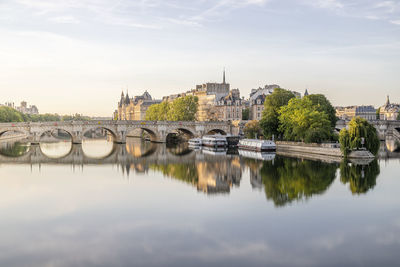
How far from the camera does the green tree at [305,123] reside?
57156 mm

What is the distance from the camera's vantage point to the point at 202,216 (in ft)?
83.8

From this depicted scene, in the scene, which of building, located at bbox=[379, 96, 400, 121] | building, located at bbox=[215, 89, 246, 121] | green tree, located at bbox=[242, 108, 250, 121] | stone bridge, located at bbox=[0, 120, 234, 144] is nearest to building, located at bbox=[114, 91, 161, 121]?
building, located at bbox=[215, 89, 246, 121]

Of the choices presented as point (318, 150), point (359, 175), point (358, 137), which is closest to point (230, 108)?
point (318, 150)

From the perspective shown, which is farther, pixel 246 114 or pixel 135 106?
pixel 135 106

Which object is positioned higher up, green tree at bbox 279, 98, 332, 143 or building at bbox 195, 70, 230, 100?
building at bbox 195, 70, 230, 100

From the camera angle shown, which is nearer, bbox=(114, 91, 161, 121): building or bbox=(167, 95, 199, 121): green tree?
bbox=(167, 95, 199, 121): green tree

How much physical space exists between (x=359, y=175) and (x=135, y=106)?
132 metres

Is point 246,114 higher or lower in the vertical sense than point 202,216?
higher

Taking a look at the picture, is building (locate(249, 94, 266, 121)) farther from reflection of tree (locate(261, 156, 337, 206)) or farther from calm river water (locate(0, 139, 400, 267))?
calm river water (locate(0, 139, 400, 267))

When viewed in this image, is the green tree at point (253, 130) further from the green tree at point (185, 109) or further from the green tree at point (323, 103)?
the green tree at point (185, 109)

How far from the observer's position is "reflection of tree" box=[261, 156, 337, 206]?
31.3 m

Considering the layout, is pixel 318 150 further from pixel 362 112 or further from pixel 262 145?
pixel 362 112

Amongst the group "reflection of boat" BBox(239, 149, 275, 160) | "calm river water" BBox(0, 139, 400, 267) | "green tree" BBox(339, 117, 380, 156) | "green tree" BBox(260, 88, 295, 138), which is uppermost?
"green tree" BBox(260, 88, 295, 138)

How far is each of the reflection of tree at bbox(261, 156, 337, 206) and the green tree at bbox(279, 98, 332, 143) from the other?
7.26 metres
